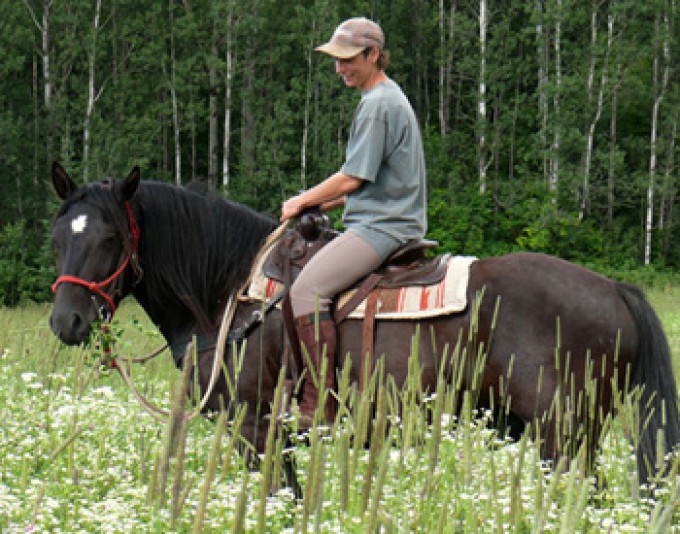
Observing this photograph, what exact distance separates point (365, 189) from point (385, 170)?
5.4 inches

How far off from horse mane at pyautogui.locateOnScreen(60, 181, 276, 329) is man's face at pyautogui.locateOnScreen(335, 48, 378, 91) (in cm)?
99

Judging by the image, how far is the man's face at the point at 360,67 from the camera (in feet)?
17.6

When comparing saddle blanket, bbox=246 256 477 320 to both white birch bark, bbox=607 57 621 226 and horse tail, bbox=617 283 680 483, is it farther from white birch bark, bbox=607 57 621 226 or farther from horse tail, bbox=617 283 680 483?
white birch bark, bbox=607 57 621 226

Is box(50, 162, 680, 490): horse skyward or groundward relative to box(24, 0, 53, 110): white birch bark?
groundward

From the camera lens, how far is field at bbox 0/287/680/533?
5.42 feet

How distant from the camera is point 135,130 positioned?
114ft

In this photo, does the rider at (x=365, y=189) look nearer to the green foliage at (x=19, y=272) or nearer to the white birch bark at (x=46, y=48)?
the green foliage at (x=19, y=272)

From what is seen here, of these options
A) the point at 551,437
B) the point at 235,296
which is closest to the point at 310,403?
the point at 235,296

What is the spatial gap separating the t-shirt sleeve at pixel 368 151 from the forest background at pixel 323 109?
2615cm

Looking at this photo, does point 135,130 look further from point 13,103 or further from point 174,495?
point 174,495

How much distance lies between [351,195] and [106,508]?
8.95ft

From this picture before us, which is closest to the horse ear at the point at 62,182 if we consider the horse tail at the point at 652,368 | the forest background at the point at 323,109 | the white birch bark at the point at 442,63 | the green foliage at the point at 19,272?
the horse tail at the point at 652,368

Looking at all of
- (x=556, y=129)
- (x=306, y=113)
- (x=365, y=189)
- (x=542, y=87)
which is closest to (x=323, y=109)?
(x=306, y=113)

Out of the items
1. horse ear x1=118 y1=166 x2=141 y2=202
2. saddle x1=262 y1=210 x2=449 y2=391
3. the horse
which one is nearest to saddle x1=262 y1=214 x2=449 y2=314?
saddle x1=262 y1=210 x2=449 y2=391
